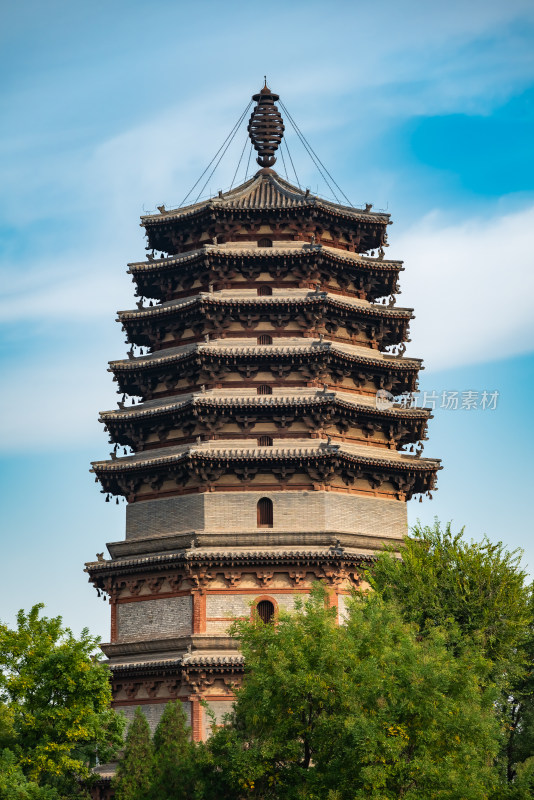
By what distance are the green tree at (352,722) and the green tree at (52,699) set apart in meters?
4.80

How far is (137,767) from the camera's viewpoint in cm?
3170

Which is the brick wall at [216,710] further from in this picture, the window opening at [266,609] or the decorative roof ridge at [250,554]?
the decorative roof ridge at [250,554]

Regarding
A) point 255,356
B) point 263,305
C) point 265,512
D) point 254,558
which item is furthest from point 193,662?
point 263,305

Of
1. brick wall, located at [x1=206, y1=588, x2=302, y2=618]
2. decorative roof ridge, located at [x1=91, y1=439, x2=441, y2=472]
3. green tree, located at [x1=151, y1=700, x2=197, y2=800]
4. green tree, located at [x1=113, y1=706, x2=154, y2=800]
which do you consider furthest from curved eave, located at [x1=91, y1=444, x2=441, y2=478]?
green tree, located at [x1=113, y1=706, x2=154, y2=800]

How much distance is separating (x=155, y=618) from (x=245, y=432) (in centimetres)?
664

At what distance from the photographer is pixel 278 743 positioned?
2862cm

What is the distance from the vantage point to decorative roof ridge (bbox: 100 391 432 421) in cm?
4188

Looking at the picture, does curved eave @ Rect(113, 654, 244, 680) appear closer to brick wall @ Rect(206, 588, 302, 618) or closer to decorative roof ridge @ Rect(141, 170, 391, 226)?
brick wall @ Rect(206, 588, 302, 618)

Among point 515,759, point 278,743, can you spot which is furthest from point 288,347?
point 278,743

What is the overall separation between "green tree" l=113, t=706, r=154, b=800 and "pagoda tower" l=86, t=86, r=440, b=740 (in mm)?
5332

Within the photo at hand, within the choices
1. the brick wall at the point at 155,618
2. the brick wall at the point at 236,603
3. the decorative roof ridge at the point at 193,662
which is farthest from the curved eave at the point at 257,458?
the decorative roof ridge at the point at 193,662

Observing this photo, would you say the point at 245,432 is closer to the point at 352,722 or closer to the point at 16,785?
the point at 16,785

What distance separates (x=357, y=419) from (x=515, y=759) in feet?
38.9

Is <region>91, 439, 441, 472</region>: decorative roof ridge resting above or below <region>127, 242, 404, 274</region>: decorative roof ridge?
below
